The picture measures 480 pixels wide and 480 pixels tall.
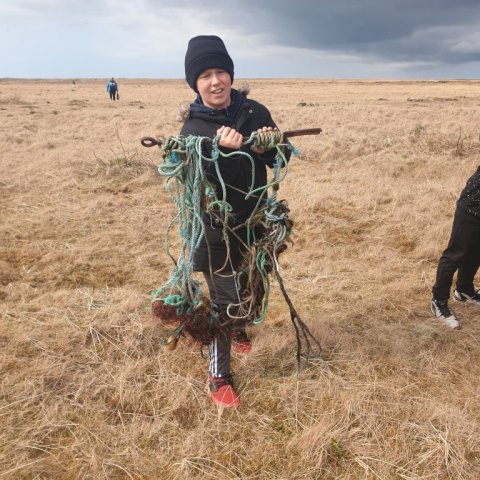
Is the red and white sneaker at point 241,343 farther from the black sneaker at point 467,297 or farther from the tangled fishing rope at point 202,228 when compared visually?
the black sneaker at point 467,297

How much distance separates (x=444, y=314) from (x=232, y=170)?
7.52 feet

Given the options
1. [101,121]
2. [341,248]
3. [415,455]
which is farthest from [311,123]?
[415,455]

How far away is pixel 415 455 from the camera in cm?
212

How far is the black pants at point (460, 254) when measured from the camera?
3.13 meters

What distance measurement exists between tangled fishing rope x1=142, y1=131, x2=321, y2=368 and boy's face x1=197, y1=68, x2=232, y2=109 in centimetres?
26

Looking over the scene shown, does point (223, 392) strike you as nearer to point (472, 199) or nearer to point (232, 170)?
point (232, 170)

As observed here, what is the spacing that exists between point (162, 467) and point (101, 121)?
52.0ft

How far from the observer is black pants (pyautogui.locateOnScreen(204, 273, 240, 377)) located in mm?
2418

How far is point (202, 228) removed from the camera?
7.09 ft

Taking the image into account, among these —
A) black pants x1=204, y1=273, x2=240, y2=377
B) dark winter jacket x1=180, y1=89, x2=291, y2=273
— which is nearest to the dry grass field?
black pants x1=204, y1=273, x2=240, y2=377

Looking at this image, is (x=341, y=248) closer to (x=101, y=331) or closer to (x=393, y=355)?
(x=393, y=355)

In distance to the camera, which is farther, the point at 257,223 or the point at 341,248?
the point at 341,248

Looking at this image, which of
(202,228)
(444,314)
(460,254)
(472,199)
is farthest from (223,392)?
(472,199)

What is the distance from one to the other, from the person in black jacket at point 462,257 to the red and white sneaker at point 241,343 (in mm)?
1625
